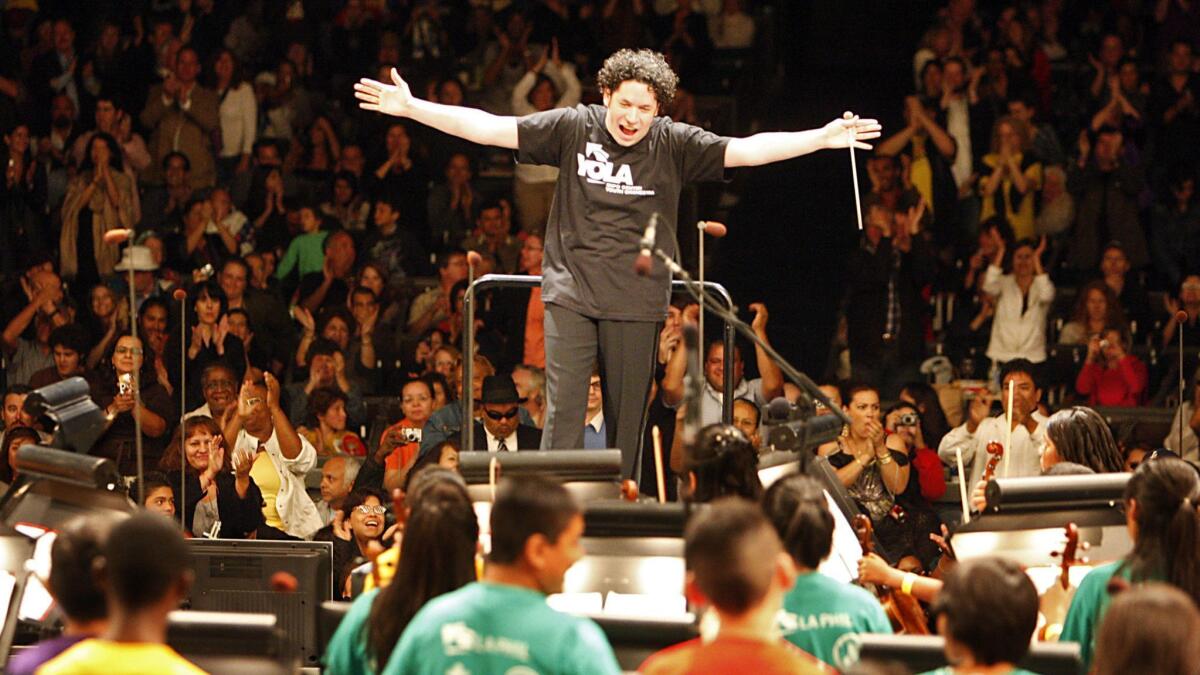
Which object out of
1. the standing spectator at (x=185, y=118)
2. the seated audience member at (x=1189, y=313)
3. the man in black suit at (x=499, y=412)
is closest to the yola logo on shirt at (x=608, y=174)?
the man in black suit at (x=499, y=412)

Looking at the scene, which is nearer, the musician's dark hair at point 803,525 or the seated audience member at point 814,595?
the seated audience member at point 814,595

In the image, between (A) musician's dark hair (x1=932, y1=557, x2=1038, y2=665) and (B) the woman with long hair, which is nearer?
(A) musician's dark hair (x1=932, y1=557, x2=1038, y2=665)

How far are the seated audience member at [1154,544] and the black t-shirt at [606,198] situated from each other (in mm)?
2104

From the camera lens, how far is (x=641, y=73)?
6.79 m

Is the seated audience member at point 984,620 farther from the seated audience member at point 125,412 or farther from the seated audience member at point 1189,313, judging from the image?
the seated audience member at point 1189,313

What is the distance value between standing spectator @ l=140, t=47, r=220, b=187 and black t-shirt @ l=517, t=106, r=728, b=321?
7239mm

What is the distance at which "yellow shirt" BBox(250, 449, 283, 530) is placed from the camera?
9844 millimetres

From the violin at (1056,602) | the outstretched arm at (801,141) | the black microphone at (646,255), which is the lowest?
the violin at (1056,602)

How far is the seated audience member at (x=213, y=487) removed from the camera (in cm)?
941

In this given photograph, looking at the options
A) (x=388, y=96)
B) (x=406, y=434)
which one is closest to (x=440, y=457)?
(x=406, y=434)

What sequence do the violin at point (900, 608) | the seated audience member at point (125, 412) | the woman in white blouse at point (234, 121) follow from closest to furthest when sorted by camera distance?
the violin at point (900, 608) < the seated audience member at point (125, 412) < the woman in white blouse at point (234, 121)

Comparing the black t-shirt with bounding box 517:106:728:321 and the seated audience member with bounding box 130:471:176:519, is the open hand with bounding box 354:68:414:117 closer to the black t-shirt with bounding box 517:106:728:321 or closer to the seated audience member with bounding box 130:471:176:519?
the black t-shirt with bounding box 517:106:728:321

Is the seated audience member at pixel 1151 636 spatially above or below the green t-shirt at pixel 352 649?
above

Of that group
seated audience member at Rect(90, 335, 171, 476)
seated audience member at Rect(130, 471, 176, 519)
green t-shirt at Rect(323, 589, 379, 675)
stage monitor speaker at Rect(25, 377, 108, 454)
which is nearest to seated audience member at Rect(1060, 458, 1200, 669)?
green t-shirt at Rect(323, 589, 379, 675)
